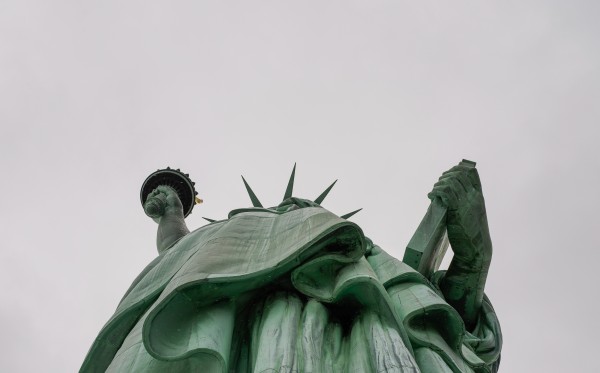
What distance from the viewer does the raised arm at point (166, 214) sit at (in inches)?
361

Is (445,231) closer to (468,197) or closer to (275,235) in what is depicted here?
(468,197)

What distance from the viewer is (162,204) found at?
986 centimetres

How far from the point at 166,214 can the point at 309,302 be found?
4189 mm

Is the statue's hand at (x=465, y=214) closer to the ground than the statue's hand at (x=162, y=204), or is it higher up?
closer to the ground

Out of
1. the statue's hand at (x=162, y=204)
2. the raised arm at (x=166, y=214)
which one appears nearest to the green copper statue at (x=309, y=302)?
the raised arm at (x=166, y=214)

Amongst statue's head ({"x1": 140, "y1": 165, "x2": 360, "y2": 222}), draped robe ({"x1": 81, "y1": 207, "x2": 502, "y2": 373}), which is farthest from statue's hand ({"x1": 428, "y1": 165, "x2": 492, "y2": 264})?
statue's head ({"x1": 140, "y1": 165, "x2": 360, "y2": 222})

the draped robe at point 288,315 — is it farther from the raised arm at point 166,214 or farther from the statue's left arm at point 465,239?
the raised arm at point 166,214

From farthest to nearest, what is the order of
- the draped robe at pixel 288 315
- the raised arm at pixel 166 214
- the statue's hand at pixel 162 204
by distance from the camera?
the statue's hand at pixel 162 204
the raised arm at pixel 166 214
the draped robe at pixel 288 315

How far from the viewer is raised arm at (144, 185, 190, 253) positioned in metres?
9.17

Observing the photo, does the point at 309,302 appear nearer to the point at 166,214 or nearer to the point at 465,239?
the point at 465,239

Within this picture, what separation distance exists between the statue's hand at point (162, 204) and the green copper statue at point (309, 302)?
2247mm

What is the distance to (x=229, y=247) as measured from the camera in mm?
6590

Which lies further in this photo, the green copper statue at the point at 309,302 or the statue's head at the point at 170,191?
the statue's head at the point at 170,191

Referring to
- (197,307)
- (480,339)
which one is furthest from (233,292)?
(480,339)
